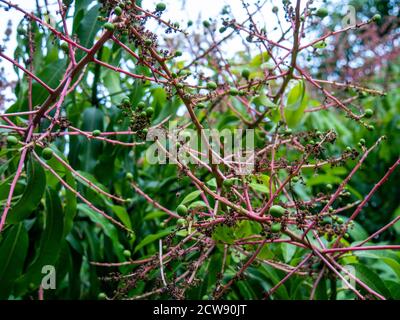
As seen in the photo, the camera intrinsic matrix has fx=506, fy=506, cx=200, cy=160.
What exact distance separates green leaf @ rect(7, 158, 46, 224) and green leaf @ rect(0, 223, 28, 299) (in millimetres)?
219

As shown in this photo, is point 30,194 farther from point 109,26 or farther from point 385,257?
point 385,257

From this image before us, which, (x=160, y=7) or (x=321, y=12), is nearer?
(x=160, y=7)

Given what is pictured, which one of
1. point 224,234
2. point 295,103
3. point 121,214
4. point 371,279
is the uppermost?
point 295,103

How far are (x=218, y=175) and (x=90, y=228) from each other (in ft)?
2.77

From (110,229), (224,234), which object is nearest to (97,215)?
(110,229)

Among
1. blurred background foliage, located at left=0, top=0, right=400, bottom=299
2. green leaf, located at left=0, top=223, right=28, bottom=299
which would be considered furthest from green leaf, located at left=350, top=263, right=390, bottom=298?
green leaf, located at left=0, top=223, right=28, bottom=299

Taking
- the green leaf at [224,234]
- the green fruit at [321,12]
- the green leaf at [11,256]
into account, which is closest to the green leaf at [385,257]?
the green leaf at [224,234]

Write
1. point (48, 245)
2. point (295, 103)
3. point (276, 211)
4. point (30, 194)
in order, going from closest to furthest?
point (276, 211) → point (30, 194) → point (48, 245) → point (295, 103)

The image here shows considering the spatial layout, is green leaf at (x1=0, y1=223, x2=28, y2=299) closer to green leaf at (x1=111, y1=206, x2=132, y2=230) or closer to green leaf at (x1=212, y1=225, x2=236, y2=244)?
green leaf at (x1=111, y1=206, x2=132, y2=230)

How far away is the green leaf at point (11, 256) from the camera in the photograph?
4.62 ft

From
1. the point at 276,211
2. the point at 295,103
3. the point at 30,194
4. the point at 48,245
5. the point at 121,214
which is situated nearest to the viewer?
the point at 276,211

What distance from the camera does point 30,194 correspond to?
4.19ft

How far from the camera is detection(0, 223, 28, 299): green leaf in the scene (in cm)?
141

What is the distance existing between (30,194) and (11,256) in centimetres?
27
